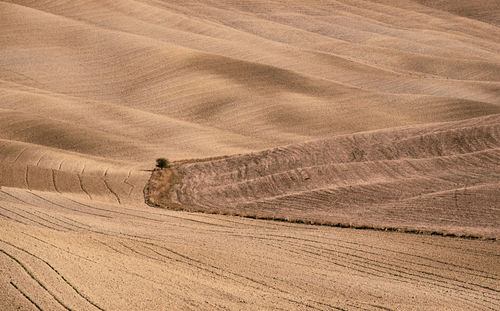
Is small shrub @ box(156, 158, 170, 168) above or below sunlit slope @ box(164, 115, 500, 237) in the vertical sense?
below

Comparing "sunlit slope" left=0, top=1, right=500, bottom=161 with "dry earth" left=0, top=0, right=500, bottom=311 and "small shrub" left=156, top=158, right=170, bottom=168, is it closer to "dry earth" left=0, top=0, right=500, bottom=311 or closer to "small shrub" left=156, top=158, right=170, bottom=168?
"dry earth" left=0, top=0, right=500, bottom=311

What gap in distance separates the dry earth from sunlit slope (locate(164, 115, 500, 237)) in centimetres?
11

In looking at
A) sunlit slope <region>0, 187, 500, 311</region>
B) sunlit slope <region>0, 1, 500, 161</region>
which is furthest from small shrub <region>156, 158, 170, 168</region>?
sunlit slope <region>0, 187, 500, 311</region>

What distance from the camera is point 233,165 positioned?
31.5 m

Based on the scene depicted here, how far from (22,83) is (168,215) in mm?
32756

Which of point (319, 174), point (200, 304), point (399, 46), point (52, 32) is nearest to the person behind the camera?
point (200, 304)

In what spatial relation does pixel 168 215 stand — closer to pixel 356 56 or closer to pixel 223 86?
pixel 223 86

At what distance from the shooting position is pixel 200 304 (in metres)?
13.1

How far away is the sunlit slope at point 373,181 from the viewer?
→ 2427cm

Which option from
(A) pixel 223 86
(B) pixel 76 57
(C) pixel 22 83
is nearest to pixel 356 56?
(A) pixel 223 86

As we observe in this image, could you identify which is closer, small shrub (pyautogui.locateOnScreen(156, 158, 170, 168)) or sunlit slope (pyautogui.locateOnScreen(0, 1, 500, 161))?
small shrub (pyautogui.locateOnScreen(156, 158, 170, 168))

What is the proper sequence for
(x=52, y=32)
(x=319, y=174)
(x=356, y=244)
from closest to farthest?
(x=356, y=244) < (x=319, y=174) < (x=52, y=32)

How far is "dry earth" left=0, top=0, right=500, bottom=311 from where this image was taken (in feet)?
49.5

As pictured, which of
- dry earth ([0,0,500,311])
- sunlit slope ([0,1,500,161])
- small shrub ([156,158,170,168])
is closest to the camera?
dry earth ([0,0,500,311])
